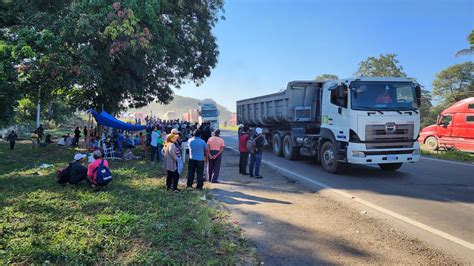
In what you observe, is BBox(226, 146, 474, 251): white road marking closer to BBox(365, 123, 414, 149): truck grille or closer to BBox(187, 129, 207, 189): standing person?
BBox(365, 123, 414, 149): truck grille

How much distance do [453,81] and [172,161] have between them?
140 ft

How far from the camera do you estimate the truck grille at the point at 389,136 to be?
32.6 feet

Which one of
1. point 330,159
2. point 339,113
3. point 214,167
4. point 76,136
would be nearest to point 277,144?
point 330,159

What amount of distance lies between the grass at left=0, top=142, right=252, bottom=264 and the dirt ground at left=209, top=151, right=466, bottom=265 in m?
0.46

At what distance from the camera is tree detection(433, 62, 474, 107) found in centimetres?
3962

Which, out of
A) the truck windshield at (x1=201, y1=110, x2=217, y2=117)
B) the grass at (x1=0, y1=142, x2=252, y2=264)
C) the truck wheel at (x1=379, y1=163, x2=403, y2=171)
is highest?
the truck windshield at (x1=201, y1=110, x2=217, y2=117)

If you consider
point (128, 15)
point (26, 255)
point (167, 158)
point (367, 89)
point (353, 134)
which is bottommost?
point (26, 255)

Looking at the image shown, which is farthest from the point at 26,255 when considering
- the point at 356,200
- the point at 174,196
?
the point at 356,200

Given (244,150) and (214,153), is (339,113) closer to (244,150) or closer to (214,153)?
(244,150)

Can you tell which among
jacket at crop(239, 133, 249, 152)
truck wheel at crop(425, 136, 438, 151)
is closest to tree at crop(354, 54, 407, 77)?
truck wheel at crop(425, 136, 438, 151)

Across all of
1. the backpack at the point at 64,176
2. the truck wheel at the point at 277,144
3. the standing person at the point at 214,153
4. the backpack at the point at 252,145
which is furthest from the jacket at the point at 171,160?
the truck wheel at the point at 277,144

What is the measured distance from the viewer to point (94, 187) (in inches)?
353

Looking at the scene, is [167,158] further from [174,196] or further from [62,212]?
[62,212]

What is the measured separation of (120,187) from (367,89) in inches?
292
